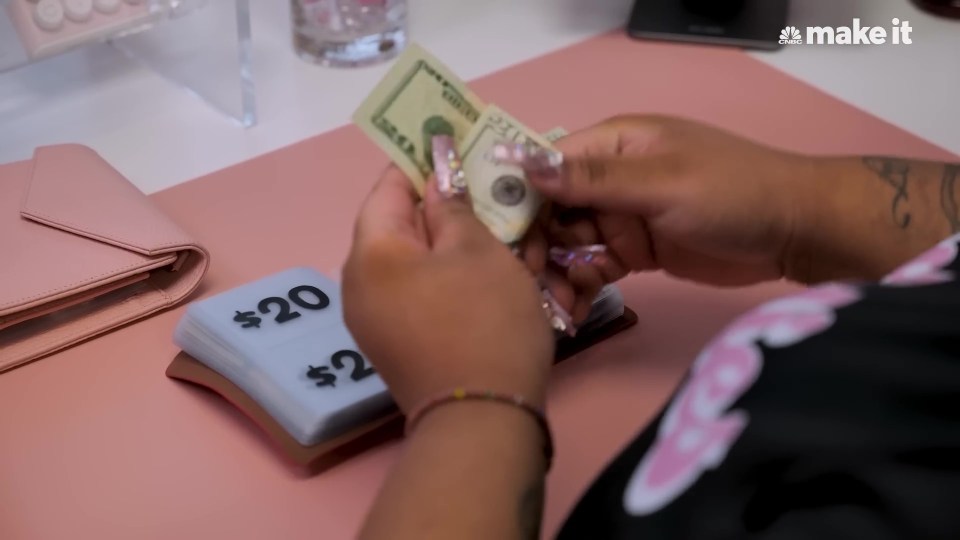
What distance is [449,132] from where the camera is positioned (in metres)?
0.63

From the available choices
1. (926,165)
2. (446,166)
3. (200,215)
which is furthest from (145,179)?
(926,165)

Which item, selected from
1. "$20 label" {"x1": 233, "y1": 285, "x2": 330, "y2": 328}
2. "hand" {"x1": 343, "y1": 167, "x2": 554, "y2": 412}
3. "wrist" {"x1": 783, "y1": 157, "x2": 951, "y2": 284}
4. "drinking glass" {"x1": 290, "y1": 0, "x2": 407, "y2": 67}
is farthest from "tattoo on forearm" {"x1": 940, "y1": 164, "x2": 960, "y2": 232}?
"drinking glass" {"x1": 290, "y1": 0, "x2": 407, "y2": 67}

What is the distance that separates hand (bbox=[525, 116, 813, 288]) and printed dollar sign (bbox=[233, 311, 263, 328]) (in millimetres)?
182

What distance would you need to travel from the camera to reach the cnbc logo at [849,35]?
1.11 meters

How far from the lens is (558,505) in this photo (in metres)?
0.59

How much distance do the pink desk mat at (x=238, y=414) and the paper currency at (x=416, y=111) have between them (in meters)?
0.17

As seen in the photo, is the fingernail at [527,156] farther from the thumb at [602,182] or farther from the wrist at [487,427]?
the wrist at [487,427]

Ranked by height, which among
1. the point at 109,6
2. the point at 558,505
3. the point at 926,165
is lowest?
the point at 558,505

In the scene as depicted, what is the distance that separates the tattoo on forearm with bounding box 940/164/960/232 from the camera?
0.65 m

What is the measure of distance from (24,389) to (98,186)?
0.52 feet

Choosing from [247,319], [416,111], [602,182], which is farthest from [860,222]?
[247,319]

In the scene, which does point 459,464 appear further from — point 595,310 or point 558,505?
point 595,310

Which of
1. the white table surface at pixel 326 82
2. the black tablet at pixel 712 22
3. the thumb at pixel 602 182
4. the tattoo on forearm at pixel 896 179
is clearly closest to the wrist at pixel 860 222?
the tattoo on forearm at pixel 896 179

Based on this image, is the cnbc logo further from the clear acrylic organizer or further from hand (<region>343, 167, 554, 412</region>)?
hand (<region>343, 167, 554, 412</region>)
